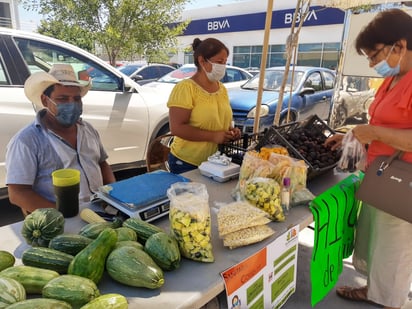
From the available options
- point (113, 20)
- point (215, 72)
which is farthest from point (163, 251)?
point (113, 20)

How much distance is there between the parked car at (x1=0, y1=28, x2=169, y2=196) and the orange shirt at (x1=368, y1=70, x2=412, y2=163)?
2.64 metres

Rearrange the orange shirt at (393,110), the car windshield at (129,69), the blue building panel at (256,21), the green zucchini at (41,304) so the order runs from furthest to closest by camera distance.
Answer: the blue building panel at (256,21) → the car windshield at (129,69) → the orange shirt at (393,110) → the green zucchini at (41,304)

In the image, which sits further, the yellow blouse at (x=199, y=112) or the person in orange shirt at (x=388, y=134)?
the yellow blouse at (x=199, y=112)

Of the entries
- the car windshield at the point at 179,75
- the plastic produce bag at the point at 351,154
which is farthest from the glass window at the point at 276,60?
the plastic produce bag at the point at 351,154

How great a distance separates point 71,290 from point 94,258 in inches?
4.8

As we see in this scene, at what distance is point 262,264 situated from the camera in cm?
115

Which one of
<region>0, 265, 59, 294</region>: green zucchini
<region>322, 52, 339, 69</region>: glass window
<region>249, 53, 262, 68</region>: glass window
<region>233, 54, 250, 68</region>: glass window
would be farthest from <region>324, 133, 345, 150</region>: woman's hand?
<region>233, 54, 250, 68</region>: glass window

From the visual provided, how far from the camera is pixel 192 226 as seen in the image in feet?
3.34

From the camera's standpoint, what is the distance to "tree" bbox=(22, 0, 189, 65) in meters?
7.93

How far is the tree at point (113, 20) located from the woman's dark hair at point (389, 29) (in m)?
7.46

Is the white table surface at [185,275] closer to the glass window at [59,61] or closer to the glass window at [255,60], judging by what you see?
the glass window at [59,61]

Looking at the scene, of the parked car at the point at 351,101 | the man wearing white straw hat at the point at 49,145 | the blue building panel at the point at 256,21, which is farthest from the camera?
the blue building panel at the point at 256,21

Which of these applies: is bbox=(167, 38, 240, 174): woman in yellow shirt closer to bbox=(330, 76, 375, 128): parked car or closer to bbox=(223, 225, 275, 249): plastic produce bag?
bbox=(223, 225, 275, 249): plastic produce bag

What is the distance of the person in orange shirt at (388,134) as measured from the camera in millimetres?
1443
